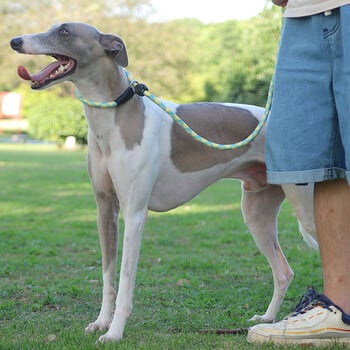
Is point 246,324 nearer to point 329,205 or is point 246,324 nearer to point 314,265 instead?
point 329,205

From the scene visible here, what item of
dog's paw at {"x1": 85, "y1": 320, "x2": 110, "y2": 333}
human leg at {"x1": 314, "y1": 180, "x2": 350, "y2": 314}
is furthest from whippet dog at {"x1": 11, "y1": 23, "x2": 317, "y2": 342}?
human leg at {"x1": 314, "y1": 180, "x2": 350, "y2": 314}

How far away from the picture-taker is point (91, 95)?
159 inches

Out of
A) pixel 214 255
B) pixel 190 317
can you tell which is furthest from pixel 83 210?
pixel 190 317

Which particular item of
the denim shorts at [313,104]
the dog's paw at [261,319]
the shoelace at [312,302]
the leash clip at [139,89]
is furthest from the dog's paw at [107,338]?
the leash clip at [139,89]

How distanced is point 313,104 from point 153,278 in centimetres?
287

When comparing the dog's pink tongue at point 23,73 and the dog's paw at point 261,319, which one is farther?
the dog's paw at point 261,319

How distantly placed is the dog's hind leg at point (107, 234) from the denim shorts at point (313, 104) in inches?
45.6

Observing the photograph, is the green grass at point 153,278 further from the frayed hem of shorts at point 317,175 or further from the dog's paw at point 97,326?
the frayed hem of shorts at point 317,175

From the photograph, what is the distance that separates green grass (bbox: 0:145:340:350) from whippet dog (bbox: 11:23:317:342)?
30 cm

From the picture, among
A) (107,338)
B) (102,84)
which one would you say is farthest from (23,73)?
(107,338)

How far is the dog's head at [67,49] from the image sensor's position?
12.6 feet

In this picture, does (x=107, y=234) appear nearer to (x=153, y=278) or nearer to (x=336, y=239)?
(x=336, y=239)

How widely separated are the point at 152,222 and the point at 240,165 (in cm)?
563

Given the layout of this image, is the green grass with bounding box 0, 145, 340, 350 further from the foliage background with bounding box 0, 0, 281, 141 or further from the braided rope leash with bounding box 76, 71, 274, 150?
the foliage background with bounding box 0, 0, 281, 141
